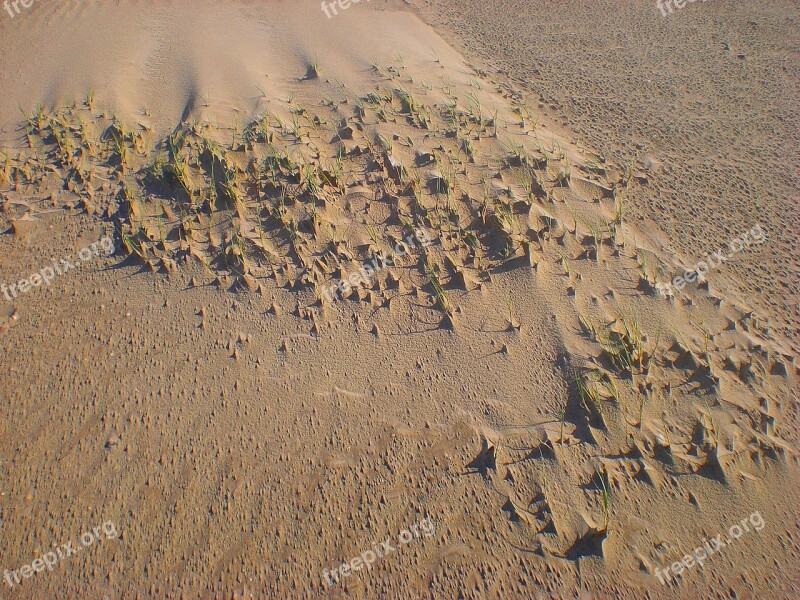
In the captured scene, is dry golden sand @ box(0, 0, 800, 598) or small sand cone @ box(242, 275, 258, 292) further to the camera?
small sand cone @ box(242, 275, 258, 292)

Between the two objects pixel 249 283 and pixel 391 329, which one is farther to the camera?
pixel 249 283

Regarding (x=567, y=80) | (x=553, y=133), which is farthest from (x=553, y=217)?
A: (x=567, y=80)

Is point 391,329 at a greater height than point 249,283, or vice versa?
point 249,283

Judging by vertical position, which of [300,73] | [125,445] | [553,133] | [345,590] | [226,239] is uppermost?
[300,73]

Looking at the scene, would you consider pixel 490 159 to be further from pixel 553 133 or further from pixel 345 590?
pixel 345 590

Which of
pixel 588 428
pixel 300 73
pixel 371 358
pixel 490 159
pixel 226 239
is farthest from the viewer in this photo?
pixel 300 73

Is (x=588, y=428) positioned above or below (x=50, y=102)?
below

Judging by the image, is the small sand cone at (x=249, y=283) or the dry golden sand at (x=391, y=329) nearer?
the dry golden sand at (x=391, y=329)

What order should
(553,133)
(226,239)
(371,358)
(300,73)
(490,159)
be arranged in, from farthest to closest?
1. (300,73)
2. (553,133)
3. (490,159)
4. (226,239)
5. (371,358)
